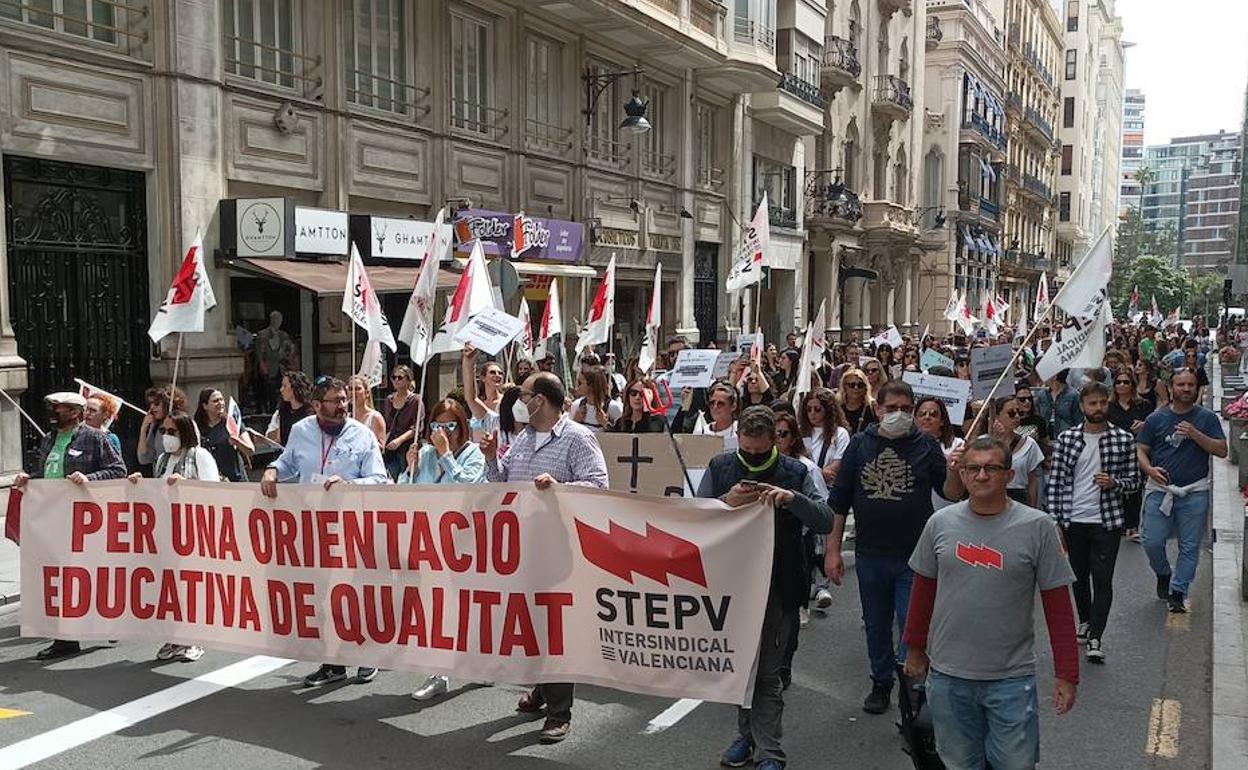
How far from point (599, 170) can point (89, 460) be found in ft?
51.7

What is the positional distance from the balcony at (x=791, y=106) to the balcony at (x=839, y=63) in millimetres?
1795

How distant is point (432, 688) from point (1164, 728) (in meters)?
3.97

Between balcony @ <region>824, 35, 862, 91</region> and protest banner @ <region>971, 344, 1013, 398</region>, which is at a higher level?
balcony @ <region>824, 35, 862, 91</region>

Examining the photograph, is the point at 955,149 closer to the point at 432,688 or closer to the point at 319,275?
the point at 319,275

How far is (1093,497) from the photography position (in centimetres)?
672

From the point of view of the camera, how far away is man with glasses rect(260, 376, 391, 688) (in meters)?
6.38

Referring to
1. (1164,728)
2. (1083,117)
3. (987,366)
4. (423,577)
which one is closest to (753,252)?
(987,366)

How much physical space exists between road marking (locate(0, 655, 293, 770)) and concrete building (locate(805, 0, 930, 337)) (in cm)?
2888

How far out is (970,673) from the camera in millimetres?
3939

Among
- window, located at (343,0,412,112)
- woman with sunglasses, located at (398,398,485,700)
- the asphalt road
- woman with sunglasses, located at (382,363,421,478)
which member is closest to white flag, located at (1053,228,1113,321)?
the asphalt road

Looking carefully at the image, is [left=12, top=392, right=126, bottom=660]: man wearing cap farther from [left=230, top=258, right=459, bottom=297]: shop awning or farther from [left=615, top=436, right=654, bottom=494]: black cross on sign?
[left=230, top=258, right=459, bottom=297]: shop awning

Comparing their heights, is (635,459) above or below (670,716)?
above

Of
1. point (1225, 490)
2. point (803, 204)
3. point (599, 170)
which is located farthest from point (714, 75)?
point (1225, 490)

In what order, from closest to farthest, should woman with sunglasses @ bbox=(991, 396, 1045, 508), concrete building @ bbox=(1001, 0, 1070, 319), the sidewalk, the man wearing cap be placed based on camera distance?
the sidewalk < the man wearing cap < woman with sunglasses @ bbox=(991, 396, 1045, 508) < concrete building @ bbox=(1001, 0, 1070, 319)
